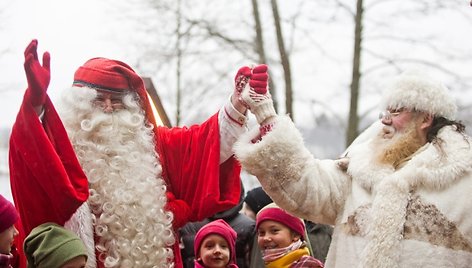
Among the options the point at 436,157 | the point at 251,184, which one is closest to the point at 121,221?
the point at 436,157

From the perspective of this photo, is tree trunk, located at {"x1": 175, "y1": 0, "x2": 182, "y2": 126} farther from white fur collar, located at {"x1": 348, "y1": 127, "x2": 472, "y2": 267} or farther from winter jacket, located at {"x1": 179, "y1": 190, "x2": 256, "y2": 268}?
white fur collar, located at {"x1": 348, "y1": 127, "x2": 472, "y2": 267}

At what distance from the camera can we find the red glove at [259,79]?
12.4 ft

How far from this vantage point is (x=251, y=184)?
16.8 metres

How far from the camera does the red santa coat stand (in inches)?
137

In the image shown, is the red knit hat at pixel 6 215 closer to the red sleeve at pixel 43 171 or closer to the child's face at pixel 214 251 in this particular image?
the red sleeve at pixel 43 171

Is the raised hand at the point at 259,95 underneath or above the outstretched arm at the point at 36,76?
underneath

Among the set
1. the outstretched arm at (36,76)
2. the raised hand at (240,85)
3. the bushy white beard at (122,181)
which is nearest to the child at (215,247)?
the bushy white beard at (122,181)

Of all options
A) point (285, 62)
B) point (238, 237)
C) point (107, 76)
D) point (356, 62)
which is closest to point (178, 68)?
point (285, 62)

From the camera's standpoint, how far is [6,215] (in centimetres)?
344

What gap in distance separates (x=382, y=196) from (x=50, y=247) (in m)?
1.59

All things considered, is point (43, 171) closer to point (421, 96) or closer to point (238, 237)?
point (421, 96)

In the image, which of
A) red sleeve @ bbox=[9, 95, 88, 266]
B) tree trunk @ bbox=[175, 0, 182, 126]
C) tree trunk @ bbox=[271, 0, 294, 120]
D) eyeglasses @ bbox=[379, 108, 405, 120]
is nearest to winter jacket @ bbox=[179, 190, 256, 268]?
eyeglasses @ bbox=[379, 108, 405, 120]

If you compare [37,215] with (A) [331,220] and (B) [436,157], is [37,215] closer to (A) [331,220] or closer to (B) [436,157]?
(A) [331,220]

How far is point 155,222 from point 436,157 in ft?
4.78
